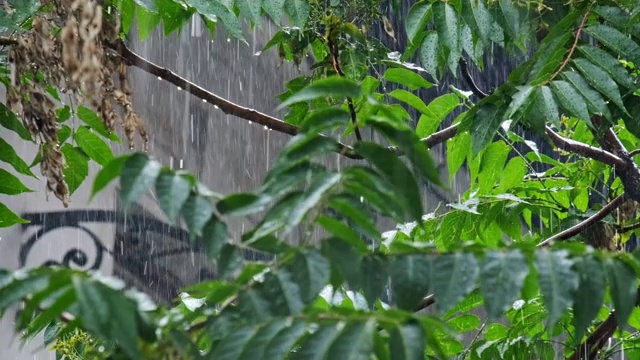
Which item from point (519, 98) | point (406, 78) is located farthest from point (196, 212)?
point (406, 78)

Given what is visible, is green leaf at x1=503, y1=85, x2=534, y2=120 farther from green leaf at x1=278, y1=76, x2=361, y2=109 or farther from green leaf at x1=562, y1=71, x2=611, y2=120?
green leaf at x1=278, y1=76, x2=361, y2=109

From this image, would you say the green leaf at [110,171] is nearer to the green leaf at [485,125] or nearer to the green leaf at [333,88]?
the green leaf at [333,88]

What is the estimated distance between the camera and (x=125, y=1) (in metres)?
1.83

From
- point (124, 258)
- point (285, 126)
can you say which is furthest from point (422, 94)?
point (285, 126)

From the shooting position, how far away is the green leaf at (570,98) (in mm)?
1436

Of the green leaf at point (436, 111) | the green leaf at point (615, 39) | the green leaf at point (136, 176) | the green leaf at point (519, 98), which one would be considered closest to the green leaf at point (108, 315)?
the green leaf at point (136, 176)

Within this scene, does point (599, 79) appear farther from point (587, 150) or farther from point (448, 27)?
point (587, 150)

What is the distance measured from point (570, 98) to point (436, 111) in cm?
56

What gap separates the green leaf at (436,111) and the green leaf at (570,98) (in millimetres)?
485

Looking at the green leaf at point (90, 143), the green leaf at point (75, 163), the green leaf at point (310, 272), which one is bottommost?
the green leaf at point (310, 272)

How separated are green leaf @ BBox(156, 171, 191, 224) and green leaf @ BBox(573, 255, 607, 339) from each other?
363 mm

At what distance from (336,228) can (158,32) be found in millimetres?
3648

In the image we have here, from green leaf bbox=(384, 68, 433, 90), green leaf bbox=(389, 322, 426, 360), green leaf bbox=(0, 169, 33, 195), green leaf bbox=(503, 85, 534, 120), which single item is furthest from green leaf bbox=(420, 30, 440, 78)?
green leaf bbox=(389, 322, 426, 360)

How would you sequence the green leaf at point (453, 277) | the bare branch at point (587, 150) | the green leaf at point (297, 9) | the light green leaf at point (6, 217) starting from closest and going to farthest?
the green leaf at point (453, 277)
the light green leaf at point (6, 217)
the green leaf at point (297, 9)
the bare branch at point (587, 150)
